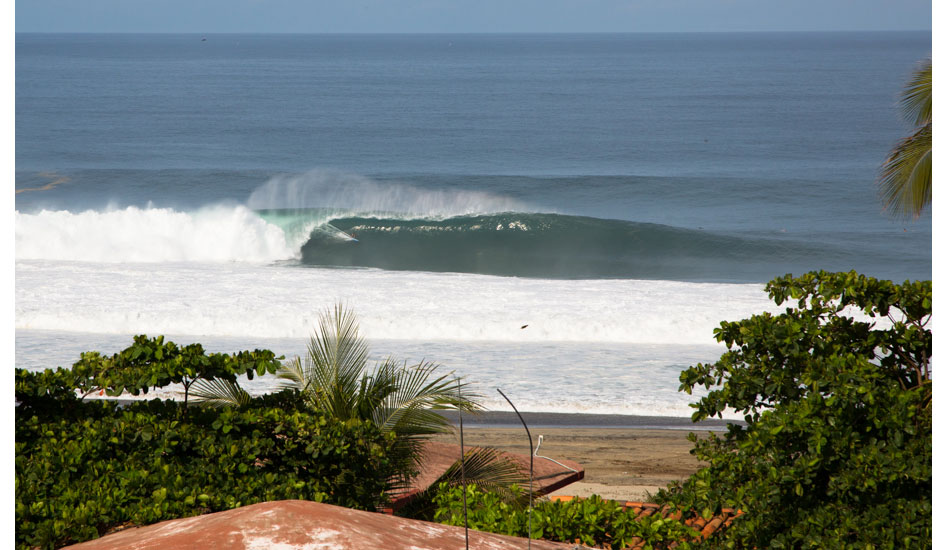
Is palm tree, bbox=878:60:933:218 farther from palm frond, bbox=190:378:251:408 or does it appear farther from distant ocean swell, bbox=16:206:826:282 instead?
distant ocean swell, bbox=16:206:826:282

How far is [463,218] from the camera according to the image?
31422 mm

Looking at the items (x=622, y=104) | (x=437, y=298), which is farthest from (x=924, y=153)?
(x=622, y=104)

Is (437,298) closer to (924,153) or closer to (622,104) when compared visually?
(924,153)

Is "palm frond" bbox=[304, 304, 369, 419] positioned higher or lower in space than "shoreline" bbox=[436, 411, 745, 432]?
higher

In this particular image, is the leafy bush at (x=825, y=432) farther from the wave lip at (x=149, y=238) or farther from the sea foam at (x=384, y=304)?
the wave lip at (x=149, y=238)

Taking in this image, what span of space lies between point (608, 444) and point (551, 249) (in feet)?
64.7

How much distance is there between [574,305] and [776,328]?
13.5 m

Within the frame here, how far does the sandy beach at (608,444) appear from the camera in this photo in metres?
7.94

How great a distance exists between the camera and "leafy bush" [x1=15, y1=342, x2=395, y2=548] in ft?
13.4

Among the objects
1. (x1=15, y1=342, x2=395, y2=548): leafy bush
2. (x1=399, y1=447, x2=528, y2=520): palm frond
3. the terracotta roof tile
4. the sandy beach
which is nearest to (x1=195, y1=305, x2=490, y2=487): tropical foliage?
(x1=399, y1=447, x2=528, y2=520): palm frond

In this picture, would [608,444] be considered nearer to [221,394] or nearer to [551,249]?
[221,394]

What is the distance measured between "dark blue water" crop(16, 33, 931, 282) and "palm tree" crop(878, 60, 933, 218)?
48.0 ft

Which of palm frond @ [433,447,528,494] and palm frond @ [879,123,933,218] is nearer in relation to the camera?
palm frond @ [433,447,528,494]

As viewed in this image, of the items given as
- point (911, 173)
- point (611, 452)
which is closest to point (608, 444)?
point (611, 452)
